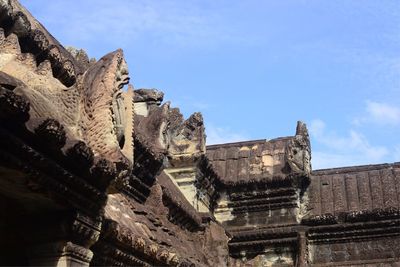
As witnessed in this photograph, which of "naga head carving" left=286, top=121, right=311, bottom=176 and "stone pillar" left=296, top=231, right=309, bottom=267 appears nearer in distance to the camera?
"stone pillar" left=296, top=231, right=309, bottom=267

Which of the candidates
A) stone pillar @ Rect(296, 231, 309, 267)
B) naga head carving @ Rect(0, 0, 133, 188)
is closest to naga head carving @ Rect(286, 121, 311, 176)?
stone pillar @ Rect(296, 231, 309, 267)

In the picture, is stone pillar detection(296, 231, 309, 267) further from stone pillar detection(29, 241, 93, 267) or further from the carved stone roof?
stone pillar detection(29, 241, 93, 267)

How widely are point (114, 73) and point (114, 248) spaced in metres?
1.50

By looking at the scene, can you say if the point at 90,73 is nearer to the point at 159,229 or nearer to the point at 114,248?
the point at 114,248

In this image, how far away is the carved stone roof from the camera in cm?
1176

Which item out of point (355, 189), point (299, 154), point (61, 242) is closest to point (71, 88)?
point (61, 242)

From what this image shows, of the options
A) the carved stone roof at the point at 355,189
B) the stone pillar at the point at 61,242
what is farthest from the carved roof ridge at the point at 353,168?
the stone pillar at the point at 61,242

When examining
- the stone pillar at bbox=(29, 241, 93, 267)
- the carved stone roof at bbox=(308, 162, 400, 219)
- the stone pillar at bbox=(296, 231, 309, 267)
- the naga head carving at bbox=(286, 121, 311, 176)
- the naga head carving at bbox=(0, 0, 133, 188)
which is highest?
A: the naga head carving at bbox=(286, 121, 311, 176)

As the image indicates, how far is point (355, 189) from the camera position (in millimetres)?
12336

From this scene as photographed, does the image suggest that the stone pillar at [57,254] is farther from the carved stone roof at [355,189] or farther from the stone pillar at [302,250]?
the carved stone roof at [355,189]

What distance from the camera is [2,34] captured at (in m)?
4.88

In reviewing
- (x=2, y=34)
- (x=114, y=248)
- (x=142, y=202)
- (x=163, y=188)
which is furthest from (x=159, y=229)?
(x=2, y=34)

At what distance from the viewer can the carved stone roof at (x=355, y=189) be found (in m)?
11.8

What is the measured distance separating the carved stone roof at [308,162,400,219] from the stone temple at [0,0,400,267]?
0.03 m
